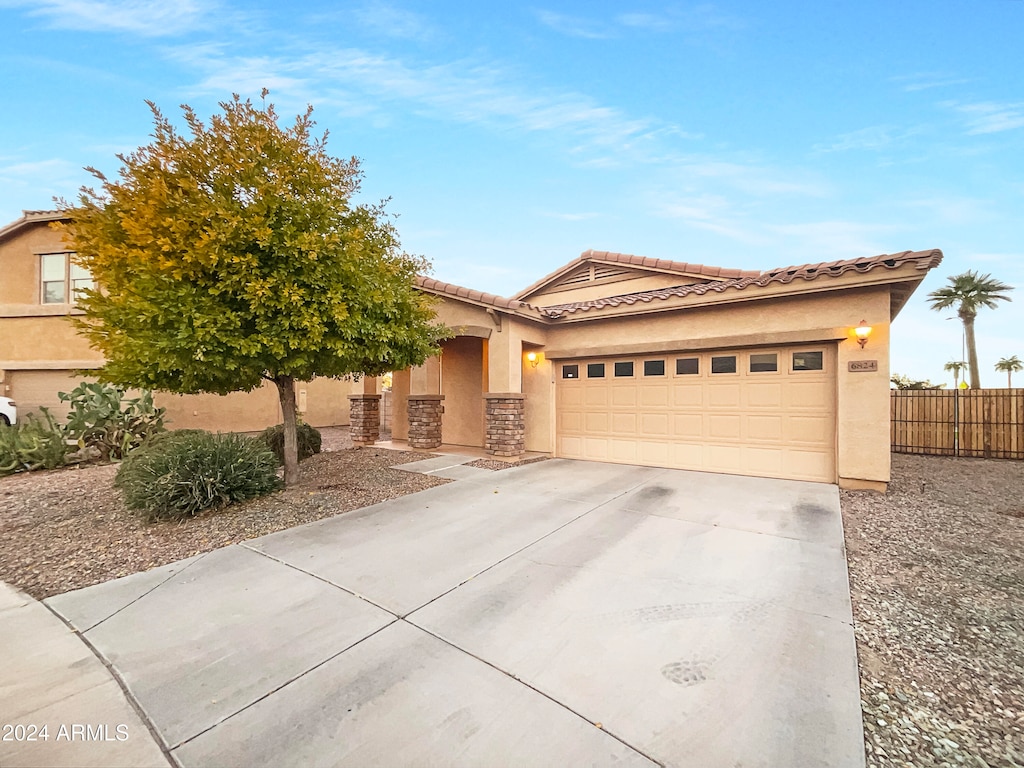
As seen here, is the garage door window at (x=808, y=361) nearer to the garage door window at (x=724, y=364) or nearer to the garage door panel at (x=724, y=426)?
the garage door window at (x=724, y=364)

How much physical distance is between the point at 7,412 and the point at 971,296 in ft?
141

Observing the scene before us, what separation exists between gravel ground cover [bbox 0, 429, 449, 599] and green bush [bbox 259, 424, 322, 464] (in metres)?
1.46

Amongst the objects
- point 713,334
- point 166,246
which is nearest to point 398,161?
point 166,246

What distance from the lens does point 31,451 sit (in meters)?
8.54

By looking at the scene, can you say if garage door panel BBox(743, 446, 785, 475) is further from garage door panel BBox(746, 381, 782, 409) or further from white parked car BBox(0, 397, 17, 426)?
white parked car BBox(0, 397, 17, 426)

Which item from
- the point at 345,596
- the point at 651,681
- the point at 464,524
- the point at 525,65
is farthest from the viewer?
the point at 525,65

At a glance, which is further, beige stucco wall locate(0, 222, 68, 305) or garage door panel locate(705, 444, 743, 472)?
beige stucco wall locate(0, 222, 68, 305)

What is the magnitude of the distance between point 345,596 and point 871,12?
1180 cm

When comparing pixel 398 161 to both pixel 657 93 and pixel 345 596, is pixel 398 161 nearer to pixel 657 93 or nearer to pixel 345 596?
pixel 657 93

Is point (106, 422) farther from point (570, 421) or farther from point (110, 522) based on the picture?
point (570, 421)

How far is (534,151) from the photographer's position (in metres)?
12.4

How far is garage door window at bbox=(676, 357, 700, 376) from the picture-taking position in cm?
859

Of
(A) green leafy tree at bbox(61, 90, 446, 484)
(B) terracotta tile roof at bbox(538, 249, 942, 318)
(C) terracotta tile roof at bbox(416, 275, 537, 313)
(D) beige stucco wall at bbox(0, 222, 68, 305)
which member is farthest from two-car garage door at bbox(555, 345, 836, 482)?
(D) beige stucco wall at bbox(0, 222, 68, 305)

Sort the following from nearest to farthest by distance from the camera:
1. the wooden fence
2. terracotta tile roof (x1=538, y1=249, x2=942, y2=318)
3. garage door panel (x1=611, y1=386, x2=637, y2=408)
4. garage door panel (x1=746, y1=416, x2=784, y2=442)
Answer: terracotta tile roof (x1=538, y1=249, x2=942, y2=318)
garage door panel (x1=746, y1=416, x2=784, y2=442)
garage door panel (x1=611, y1=386, x2=637, y2=408)
the wooden fence
